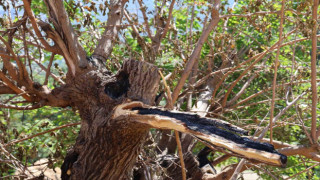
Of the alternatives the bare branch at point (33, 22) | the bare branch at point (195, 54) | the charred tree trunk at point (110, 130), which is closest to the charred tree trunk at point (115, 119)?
the charred tree trunk at point (110, 130)

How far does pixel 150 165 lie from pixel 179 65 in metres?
1.34

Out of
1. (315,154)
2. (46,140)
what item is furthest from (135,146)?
(46,140)

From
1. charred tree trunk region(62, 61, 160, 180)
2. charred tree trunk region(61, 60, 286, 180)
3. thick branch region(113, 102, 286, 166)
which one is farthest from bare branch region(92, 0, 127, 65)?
thick branch region(113, 102, 286, 166)

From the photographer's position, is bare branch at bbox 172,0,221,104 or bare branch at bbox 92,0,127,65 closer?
bare branch at bbox 172,0,221,104

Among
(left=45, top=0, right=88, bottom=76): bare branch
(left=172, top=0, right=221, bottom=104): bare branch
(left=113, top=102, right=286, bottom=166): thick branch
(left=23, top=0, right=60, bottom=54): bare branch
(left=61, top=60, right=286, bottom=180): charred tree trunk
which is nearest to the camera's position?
(left=113, top=102, right=286, bottom=166): thick branch

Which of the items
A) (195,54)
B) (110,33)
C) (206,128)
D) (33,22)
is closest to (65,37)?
(33,22)

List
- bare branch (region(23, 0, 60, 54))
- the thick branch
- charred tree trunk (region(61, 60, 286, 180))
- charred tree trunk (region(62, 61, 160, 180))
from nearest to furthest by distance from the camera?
the thick branch → charred tree trunk (region(61, 60, 286, 180)) → charred tree trunk (region(62, 61, 160, 180)) → bare branch (region(23, 0, 60, 54))

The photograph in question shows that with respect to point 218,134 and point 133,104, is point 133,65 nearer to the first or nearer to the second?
point 133,104

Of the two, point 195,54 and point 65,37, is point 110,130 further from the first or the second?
point 195,54

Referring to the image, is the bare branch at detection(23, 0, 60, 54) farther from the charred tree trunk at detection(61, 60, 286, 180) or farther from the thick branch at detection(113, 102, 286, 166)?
the thick branch at detection(113, 102, 286, 166)

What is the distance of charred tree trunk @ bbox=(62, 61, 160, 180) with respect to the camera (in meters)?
2.76

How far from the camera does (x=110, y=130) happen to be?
9.06ft

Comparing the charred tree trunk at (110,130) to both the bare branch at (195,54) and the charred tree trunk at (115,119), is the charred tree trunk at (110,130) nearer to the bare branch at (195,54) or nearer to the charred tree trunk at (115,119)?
the charred tree trunk at (115,119)

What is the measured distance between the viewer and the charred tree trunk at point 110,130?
2.76 m
